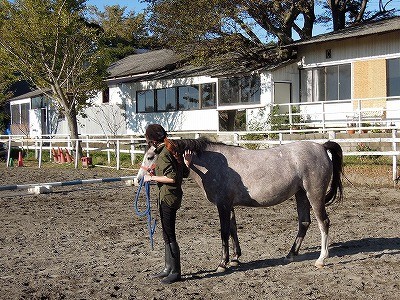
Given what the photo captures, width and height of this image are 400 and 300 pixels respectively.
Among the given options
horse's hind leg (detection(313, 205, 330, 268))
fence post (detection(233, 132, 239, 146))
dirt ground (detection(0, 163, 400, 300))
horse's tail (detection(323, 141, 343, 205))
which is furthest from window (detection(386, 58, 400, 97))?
horse's hind leg (detection(313, 205, 330, 268))

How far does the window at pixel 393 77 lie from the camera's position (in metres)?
23.5

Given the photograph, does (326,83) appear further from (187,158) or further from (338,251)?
(187,158)

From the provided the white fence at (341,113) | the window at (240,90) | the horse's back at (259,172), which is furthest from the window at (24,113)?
the horse's back at (259,172)

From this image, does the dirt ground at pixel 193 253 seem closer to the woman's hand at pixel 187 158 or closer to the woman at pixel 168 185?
the woman at pixel 168 185

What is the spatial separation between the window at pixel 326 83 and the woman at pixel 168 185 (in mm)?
20039

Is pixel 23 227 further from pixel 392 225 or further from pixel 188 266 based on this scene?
pixel 392 225

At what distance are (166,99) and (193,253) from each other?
2576 centimetres

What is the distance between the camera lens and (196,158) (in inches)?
277

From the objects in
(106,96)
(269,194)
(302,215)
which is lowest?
(302,215)

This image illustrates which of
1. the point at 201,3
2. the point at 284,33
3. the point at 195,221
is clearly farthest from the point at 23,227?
the point at 284,33

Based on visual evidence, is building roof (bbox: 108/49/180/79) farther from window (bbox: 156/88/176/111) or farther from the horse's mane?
the horse's mane

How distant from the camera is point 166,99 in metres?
33.2

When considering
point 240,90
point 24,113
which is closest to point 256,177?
point 240,90

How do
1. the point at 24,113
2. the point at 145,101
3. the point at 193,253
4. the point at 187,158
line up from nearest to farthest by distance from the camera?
1. the point at 187,158
2. the point at 193,253
3. the point at 145,101
4. the point at 24,113
